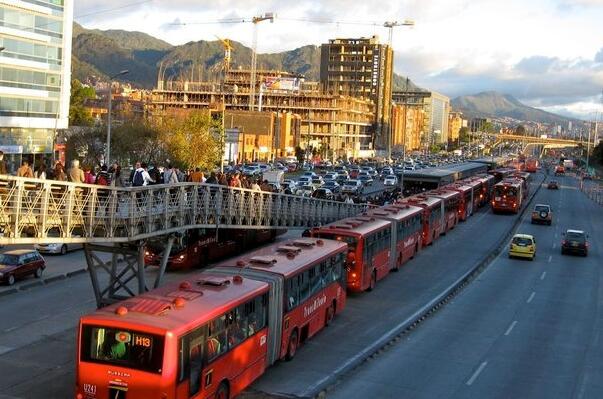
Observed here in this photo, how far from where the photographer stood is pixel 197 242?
32000mm

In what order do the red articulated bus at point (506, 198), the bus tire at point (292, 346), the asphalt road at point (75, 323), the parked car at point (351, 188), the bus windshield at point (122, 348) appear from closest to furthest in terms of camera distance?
the bus windshield at point (122, 348) < the asphalt road at point (75, 323) < the bus tire at point (292, 346) < the red articulated bus at point (506, 198) < the parked car at point (351, 188)

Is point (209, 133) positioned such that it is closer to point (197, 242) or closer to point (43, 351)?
point (197, 242)

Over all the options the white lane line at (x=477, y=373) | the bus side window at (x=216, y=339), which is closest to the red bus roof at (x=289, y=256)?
the bus side window at (x=216, y=339)

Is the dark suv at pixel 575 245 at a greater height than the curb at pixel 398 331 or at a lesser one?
greater

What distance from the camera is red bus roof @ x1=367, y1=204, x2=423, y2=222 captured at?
32931 mm

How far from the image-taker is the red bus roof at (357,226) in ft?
88.0

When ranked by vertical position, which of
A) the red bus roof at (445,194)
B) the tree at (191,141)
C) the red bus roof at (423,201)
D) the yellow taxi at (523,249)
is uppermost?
the tree at (191,141)

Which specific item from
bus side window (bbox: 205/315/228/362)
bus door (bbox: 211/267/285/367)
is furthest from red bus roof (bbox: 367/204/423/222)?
bus side window (bbox: 205/315/228/362)

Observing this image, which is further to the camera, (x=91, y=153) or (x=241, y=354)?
(x=91, y=153)

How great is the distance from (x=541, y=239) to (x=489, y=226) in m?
6.26

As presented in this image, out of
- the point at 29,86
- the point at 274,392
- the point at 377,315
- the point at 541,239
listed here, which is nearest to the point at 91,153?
the point at 29,86

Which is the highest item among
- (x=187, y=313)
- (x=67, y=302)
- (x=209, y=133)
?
(x=209, y=133)

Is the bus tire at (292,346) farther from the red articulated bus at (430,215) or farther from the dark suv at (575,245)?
the dark suv at (575,245)

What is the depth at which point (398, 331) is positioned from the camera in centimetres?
2172
